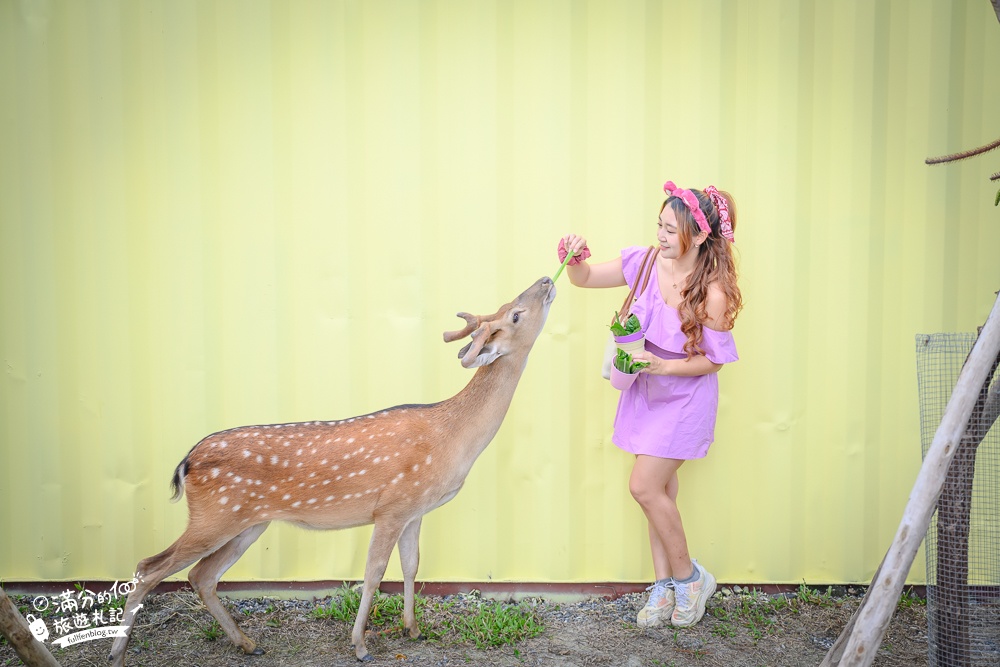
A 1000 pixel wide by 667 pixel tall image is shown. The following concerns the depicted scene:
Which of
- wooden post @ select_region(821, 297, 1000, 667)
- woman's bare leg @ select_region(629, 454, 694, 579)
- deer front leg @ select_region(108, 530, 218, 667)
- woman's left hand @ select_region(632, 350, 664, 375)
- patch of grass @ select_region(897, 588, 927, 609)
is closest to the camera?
wooden post @ select_region(821, 297, 1000, 667)

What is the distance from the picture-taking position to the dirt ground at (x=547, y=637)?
3828 mm

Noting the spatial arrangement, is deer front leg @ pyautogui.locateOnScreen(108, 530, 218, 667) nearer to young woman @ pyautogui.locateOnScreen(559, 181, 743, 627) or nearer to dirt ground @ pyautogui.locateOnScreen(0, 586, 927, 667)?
dirt ground @ pyautogui.locateOnScreen(0, 586, 927, 667)

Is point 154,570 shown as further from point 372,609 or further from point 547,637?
point 547,637

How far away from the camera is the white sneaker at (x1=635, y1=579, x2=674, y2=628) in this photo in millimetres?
4137

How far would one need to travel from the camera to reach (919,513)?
3189 millimetres

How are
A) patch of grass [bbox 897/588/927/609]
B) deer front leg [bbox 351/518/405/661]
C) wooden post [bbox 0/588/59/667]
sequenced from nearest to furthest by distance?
wooden post [bbox 0/588/59/667]
deer front leg [bbox 351/518/405/661]
patch of grass [bbox 897/588/927/609]

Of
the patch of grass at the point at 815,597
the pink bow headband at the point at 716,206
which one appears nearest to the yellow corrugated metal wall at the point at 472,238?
the patch of grass at the point at 815,597

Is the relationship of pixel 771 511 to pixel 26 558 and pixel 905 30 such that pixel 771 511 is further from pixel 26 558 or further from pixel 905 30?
pixel 26 558

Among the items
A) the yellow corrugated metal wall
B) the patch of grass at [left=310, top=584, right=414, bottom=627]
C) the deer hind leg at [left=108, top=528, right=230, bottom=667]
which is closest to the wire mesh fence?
the yellow corrugated metal wall

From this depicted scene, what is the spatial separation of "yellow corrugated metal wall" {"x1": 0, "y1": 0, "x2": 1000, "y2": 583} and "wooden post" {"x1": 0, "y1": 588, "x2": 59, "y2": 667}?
53.4 inches

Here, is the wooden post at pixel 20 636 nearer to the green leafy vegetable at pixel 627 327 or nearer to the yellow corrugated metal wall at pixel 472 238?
the yellow corrugated metal wall at pixel 472 238

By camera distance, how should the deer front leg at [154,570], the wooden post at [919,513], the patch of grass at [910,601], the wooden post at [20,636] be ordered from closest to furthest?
the wooden post at [20,636]
the wooden post at [919,513]
the deer front leg at [154,570]
the patch of grass at [910,601]

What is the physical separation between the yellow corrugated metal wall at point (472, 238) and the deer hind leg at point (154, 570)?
39.0 inches

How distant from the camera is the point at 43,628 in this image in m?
3.99
